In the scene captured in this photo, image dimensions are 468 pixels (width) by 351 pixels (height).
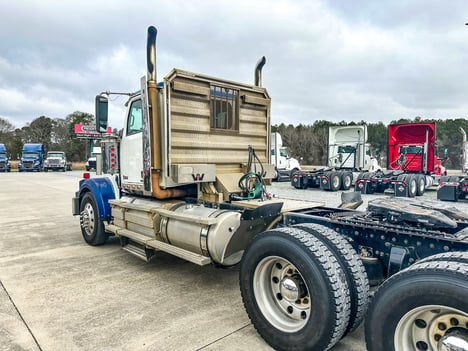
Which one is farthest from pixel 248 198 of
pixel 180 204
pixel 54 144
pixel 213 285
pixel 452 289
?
pixel 54 144

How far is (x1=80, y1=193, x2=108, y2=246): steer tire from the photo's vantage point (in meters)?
6.01

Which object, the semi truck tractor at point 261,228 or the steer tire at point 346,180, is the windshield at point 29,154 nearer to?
the steer tire at point 346,180

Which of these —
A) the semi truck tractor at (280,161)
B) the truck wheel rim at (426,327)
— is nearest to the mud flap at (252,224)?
the truck wheel rim at (426,327)

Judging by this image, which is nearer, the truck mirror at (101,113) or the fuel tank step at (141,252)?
the fuel tank step at (141,252)

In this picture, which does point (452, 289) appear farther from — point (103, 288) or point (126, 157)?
point (126, 157)

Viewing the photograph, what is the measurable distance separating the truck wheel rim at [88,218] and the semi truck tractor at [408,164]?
1106 centimetres

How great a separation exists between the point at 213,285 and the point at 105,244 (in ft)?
9.61

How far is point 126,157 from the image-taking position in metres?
5.62

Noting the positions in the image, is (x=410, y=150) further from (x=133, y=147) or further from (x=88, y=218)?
(x=88, y=218)

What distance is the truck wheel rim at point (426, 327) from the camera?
→ 2.04 metres

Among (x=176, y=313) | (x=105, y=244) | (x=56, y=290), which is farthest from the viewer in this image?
(x=105, y=244)

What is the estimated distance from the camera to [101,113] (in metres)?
5.45

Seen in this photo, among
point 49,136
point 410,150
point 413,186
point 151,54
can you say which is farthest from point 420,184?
point 49,136

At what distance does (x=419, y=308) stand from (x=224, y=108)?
3866mm
